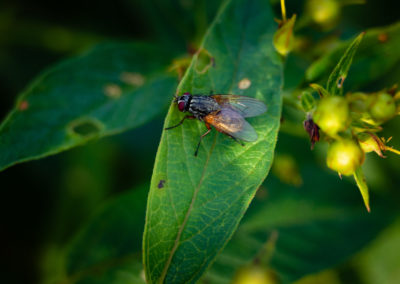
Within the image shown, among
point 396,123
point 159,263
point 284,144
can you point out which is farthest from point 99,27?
point 396,123

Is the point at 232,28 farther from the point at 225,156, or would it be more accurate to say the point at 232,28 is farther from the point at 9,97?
the point at 9,97

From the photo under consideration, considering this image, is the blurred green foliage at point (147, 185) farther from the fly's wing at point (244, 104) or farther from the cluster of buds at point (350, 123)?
the cluster of buds at point (350, 123)

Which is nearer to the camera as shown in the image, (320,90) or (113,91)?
(320,90)

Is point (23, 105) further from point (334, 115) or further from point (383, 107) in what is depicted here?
point (383, 107)

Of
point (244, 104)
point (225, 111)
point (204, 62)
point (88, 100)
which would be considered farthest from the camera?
point (88, 100)

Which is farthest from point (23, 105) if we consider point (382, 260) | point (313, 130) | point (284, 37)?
point (382, 260)

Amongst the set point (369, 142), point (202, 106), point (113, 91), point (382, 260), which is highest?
point (113, 91)

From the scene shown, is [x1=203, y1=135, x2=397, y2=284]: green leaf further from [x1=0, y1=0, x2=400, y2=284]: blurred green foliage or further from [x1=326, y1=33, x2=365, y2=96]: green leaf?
[x1=326, y1=33, x2=365, y2=96]: green leaf

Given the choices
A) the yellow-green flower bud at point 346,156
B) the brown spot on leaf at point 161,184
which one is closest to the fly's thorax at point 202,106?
the brown spot on leaf at point 161,184
